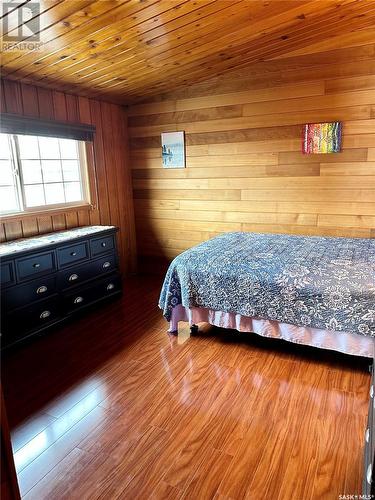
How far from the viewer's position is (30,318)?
2898 mm

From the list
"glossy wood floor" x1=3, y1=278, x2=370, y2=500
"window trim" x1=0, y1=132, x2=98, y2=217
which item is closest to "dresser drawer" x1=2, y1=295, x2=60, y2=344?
"glossy wood floor" x1=3, y1=278, x2=370, y2=500

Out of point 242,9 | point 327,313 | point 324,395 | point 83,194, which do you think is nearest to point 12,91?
point 83,194

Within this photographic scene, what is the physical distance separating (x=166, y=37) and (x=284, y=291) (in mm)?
2091

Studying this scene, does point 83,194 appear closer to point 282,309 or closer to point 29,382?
point 29,382

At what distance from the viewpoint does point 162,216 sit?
4551mm

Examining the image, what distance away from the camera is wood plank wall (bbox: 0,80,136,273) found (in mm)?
3131

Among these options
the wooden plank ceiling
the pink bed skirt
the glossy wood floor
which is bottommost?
the glossy wood floor

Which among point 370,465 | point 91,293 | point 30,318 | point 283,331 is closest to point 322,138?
point 283,331

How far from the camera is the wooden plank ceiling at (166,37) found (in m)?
2.24

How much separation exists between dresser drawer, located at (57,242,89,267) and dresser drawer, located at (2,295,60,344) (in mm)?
324

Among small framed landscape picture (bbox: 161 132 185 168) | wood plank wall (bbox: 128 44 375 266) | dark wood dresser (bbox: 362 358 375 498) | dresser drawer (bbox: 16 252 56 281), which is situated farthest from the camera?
small framed landscape picture (bbox: 161 132 185 168)

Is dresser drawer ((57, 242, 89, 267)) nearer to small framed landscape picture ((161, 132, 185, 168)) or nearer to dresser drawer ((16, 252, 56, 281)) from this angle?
dresser drawer ((16, 252, 56, 281))

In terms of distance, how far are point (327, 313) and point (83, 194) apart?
286cm

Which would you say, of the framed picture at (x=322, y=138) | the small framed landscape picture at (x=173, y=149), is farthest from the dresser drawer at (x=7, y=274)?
the framed picture at (x=322, y=138)
